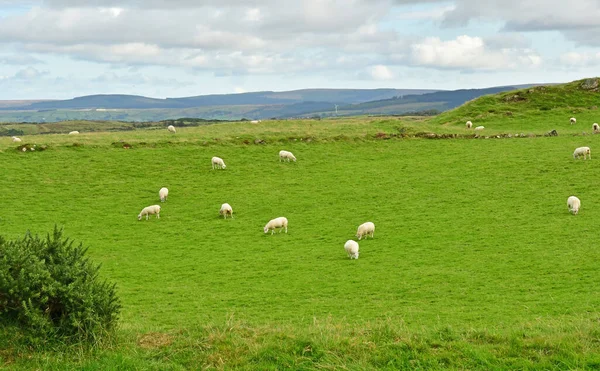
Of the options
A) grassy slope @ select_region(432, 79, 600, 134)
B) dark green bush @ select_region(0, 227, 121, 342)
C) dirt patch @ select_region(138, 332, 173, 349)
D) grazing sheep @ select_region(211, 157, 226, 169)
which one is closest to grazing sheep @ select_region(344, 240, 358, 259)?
dirt patch @ select_region(138, 332, 173, 349)

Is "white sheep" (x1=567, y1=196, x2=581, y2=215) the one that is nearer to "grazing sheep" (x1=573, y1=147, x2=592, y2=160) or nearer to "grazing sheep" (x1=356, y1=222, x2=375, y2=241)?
"grazing sheep" (x1=356, y1=222, x2=375, y2=241)

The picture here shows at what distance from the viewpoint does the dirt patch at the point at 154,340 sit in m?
10.7

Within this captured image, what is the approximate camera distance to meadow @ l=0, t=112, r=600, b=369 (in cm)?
1032

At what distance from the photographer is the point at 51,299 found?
10617mm

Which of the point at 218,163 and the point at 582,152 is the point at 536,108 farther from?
the point at 218,163

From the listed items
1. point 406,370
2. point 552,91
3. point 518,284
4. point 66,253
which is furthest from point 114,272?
point 552,91

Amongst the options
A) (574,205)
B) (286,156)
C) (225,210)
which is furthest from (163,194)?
(574,205)

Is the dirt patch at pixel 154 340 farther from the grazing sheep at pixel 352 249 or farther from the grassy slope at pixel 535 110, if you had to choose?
the grassy slope at pixel 535 110

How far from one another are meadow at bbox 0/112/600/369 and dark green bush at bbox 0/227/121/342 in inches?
17.4

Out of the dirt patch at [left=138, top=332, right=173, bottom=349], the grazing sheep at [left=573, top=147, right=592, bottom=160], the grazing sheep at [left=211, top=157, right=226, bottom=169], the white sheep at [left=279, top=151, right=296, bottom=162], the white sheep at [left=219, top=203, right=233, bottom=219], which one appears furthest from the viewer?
the white sheep at [left=279, top=151, right=296, bottom=162]

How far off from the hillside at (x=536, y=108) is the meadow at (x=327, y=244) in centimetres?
963

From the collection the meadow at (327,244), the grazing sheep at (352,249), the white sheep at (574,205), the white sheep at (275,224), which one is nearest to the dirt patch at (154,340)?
the meadow at (327,244)

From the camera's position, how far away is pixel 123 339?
10.9 metres

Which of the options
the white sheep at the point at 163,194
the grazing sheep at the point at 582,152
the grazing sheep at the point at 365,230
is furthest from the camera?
the grazing sheep at the point at 582,152
